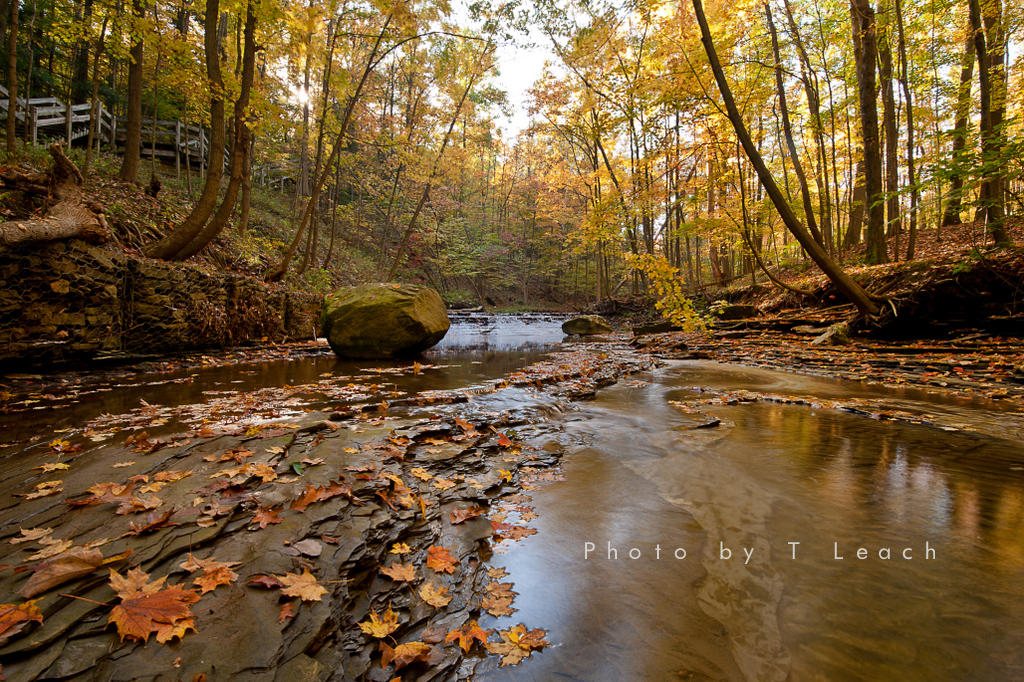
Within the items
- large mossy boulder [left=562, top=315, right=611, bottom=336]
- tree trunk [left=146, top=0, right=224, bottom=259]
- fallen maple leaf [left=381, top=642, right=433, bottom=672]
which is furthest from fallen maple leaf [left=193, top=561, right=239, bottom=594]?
large mossy boulder [left=562, top=315, right=611, bottom=336]

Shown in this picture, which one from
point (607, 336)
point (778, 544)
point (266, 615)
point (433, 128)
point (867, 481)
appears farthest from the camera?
point (433, 128)

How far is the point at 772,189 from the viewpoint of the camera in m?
7.33

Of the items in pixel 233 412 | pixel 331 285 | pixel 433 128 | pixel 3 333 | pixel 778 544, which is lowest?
pixel 778 544

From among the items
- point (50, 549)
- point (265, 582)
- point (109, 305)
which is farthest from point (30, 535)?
point (109, 305)

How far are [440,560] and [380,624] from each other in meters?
0.47

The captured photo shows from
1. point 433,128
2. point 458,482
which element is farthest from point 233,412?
point 433,128

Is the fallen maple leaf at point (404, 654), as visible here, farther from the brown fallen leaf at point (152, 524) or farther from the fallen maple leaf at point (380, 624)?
the brown fallen leaf at point (152, 524)

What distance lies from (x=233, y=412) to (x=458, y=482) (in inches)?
107

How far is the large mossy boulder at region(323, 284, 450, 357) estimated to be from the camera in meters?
8.34

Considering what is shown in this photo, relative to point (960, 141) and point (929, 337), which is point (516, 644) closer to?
point (929, 337)

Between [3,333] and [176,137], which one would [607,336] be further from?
[176,137]

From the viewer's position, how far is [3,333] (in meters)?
5.37

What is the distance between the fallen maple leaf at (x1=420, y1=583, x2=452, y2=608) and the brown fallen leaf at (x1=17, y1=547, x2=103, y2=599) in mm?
1287

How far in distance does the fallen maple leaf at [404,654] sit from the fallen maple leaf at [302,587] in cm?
36
